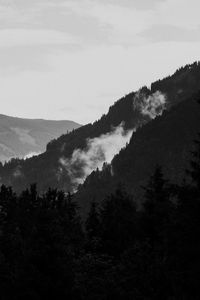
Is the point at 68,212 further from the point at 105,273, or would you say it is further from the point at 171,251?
the point at 171,251

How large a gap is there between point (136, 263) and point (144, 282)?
9.56 ft

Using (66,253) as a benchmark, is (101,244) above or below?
above

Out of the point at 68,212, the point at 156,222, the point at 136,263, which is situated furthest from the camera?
the point at 68,212

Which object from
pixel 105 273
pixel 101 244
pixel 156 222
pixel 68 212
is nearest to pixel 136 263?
pixel 105 273

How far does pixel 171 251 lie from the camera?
84.5ft

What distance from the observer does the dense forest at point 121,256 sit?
25.1m

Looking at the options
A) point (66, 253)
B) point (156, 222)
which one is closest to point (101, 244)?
point (156, 222)

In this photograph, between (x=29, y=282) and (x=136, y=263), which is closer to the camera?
(x=29, y=282)

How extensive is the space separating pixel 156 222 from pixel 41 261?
11657 millimetres

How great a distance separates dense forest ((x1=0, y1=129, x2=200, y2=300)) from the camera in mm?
25078

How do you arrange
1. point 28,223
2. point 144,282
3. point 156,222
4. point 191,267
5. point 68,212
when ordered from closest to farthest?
point 191,267, point 144,282, point 156,222, point 28,223, point 68,212

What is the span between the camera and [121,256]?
37438 mm

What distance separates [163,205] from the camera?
3778 centimetres

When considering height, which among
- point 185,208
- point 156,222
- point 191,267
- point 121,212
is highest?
point 121,212
